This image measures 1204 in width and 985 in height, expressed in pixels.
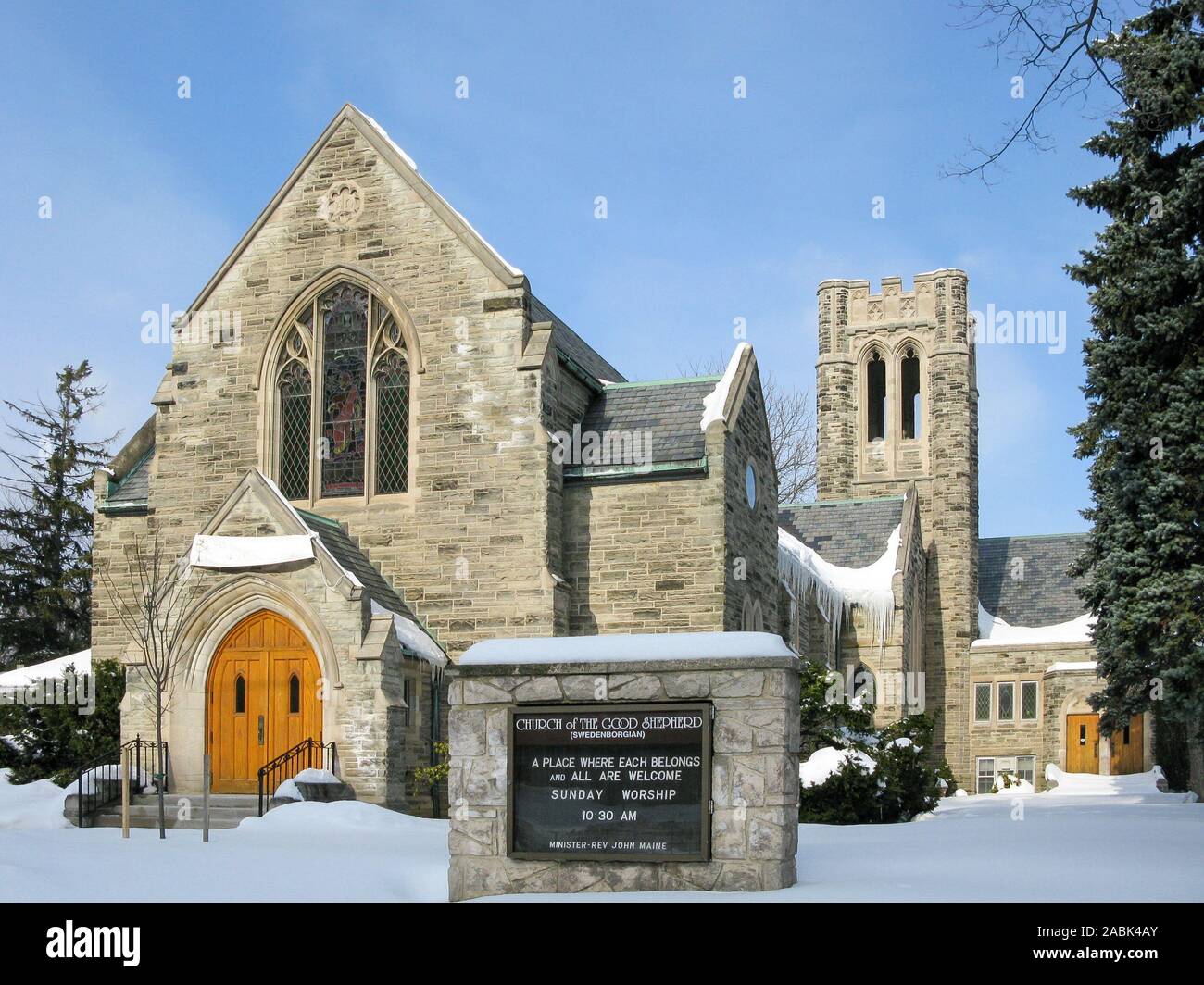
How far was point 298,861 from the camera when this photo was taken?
40.4ft

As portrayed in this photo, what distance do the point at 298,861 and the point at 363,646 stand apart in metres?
7.05

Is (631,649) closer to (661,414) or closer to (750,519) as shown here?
(661,414)

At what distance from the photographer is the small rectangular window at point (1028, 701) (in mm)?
42031

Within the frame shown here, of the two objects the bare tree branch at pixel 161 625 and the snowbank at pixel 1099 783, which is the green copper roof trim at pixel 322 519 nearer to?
the bare tree branch at pixel 161 625

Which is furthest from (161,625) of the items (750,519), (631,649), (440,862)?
(631,649)

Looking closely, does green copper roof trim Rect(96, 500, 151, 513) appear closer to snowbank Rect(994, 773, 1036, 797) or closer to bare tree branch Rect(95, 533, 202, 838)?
bare tree branch Rect(95, 533, 202, 838)

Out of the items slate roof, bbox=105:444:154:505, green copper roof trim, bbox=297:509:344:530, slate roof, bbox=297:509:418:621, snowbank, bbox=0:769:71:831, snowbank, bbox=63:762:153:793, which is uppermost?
slate roof, bbox=105:444:154:505

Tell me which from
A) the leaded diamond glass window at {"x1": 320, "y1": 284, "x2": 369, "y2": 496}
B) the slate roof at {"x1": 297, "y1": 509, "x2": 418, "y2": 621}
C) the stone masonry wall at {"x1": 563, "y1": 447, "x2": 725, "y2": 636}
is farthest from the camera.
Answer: the leaded diamond glass window at {"x1": 320, "y1": 284, "x2": 369, "y2": 496}

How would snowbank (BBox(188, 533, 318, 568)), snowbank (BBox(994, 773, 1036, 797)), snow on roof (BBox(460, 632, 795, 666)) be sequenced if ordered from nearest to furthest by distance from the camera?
1. snow on roof (BBox(460, 632, 795, 666))
2. snowbank (BBox(188, 533, 318, 568))
3. snowbank (BBox(994, 773, 1036, 797))

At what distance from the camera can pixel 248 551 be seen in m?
19.7

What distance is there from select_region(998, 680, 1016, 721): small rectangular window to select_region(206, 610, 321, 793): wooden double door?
27980mm

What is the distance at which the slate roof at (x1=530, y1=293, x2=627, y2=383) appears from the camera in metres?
24.4

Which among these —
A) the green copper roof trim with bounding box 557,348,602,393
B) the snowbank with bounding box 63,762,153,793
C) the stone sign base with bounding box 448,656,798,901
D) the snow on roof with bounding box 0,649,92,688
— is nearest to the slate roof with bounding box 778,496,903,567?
the green copper roof trim with bounding box 557,348,602,393
